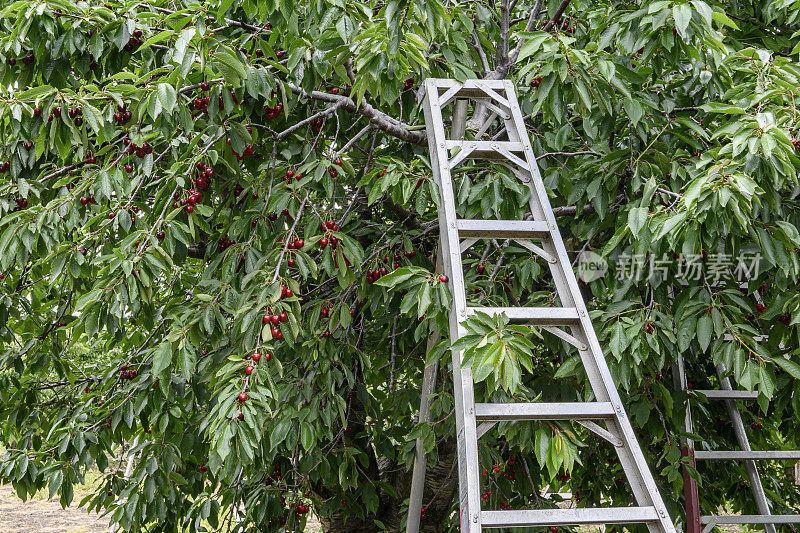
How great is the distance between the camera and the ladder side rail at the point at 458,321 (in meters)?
1.83

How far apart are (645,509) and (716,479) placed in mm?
3037

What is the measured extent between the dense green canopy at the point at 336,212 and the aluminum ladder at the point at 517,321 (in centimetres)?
9

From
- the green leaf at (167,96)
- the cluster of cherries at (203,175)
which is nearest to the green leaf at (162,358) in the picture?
the cluster of cherries at (203,175)

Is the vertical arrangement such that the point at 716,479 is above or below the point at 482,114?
below

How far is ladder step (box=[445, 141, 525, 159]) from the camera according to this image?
8.32 feet

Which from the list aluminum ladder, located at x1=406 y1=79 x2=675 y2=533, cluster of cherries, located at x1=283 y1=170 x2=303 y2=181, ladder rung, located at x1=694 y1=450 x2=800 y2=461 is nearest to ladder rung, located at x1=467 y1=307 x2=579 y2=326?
aluminum ladder, located at x1=406 y1=79 x2=675 y2=533

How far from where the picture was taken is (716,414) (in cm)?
411

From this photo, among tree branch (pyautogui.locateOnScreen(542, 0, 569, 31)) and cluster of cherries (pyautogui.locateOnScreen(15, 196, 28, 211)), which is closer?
cluster of cherries (pyautogui.locateOnScreen(15, 196, 28, 211))

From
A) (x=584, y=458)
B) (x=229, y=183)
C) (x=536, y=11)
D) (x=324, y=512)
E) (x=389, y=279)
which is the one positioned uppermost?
(x=536, y=11)

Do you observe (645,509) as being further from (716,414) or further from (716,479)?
(716,479)

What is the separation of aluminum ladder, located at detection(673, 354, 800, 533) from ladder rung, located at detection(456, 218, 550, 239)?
1078 mm

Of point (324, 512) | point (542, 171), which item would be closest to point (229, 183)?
point (542, 171)

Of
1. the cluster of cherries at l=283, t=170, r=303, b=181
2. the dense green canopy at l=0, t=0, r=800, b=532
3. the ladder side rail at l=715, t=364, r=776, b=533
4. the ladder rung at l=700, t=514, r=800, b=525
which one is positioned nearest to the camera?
the dense green canopy at l=0, t=0, r=800, b=532

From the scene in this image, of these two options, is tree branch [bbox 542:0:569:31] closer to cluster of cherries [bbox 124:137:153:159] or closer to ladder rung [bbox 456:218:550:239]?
ladder rung [bbox 456:218:550:239]
